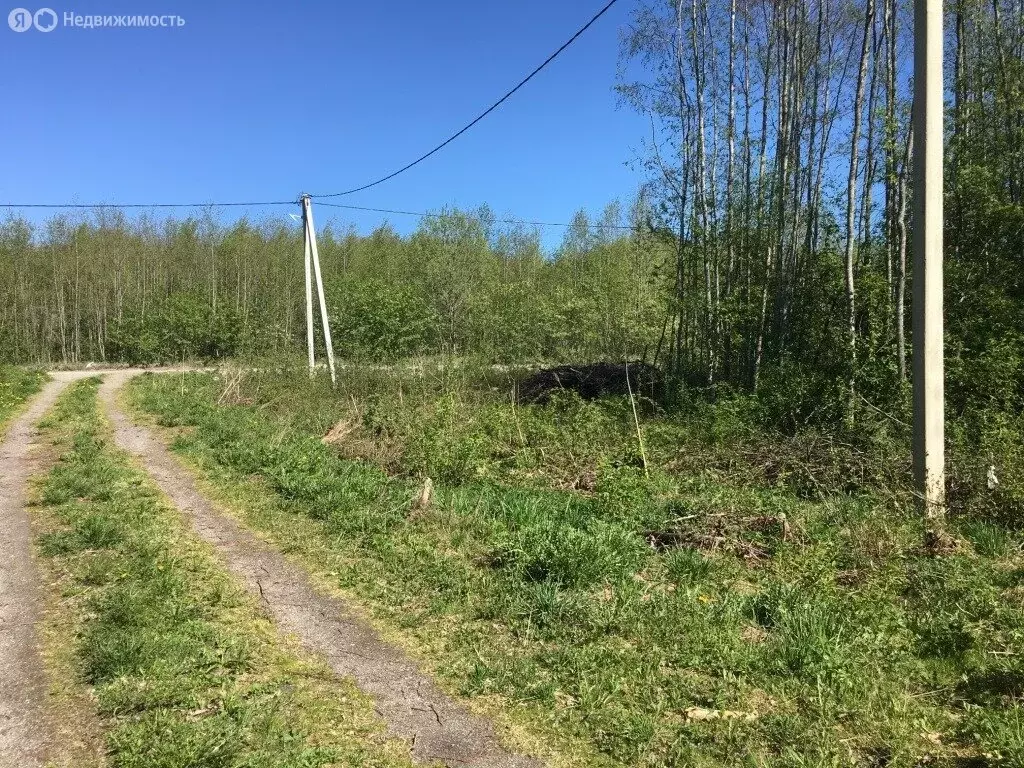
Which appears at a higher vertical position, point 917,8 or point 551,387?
point 917,8

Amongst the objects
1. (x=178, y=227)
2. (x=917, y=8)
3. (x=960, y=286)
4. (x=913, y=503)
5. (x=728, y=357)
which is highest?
(x=178, y=227)

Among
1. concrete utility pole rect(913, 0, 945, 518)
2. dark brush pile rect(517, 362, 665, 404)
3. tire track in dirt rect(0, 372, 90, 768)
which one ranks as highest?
concrete utility pole rect(913, 0, 945, 518)

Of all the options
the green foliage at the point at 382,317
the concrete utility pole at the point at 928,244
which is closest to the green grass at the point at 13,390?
the green foliage at the point at 382,317

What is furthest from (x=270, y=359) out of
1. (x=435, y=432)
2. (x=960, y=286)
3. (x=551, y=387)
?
(x=960, y=286)

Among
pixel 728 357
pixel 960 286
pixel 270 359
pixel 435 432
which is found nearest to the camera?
pixel 960 286

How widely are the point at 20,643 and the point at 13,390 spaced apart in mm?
15636

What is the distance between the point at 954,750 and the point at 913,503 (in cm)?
319

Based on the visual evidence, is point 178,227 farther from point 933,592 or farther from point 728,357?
point 933,592

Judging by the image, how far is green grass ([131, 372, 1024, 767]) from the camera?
3.02m

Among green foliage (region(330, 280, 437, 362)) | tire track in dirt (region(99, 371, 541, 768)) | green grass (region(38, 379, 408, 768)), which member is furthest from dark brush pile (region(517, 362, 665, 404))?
green grass (region(38, 379, 408, 768))

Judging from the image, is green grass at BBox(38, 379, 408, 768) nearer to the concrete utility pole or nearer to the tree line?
the concrete utility pole

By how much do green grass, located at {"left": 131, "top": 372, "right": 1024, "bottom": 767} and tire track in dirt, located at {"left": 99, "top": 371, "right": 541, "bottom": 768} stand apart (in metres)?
0.18

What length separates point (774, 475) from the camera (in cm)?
780

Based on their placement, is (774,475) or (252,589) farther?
(774,475)
